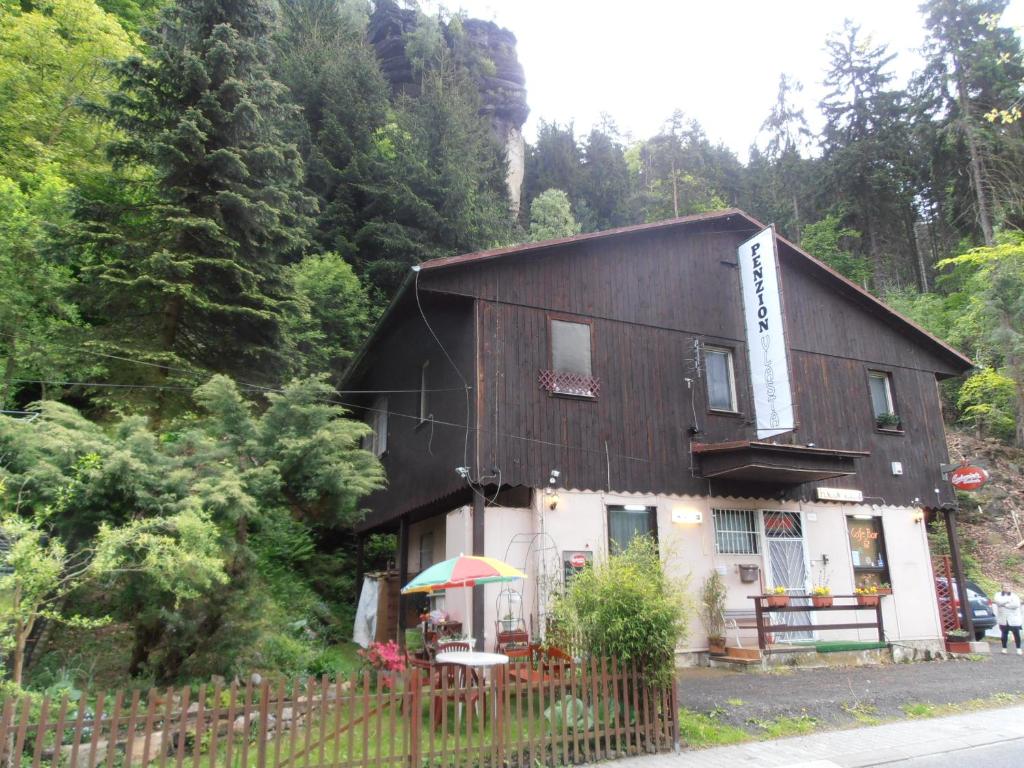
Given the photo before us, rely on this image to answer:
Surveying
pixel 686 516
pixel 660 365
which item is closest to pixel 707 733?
pixel 686 516

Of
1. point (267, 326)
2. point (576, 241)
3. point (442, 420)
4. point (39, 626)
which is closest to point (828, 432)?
point (576, 241)

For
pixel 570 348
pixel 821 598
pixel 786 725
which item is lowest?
pixel 786 725

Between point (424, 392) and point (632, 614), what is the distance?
781 cm

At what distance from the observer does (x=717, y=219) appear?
595 inches

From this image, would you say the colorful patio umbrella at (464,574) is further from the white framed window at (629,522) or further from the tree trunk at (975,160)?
the tree trunk at (975,160)

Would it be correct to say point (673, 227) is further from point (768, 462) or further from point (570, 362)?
point (768, 462)

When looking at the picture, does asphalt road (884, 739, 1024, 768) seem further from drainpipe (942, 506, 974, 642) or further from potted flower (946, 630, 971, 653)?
drainpipe (942, 506, 974, 642)

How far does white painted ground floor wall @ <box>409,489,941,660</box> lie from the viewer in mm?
11398

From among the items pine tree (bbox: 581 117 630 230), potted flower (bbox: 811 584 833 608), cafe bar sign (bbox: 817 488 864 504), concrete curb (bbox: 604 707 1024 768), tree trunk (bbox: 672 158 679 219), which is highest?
pine tree (bbox: 581 117 630 230)

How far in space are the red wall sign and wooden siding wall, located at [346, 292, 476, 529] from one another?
11.9 meters

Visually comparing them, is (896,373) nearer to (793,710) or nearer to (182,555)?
(793,710)

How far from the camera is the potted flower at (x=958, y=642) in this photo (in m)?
14.8

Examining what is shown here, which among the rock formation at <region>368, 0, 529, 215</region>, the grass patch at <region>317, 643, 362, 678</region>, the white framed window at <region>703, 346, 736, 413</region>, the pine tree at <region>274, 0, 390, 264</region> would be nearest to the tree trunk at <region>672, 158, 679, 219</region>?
the rock formation at <region>368, 0, 529, 215</region>

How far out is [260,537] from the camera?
15.5 metres
